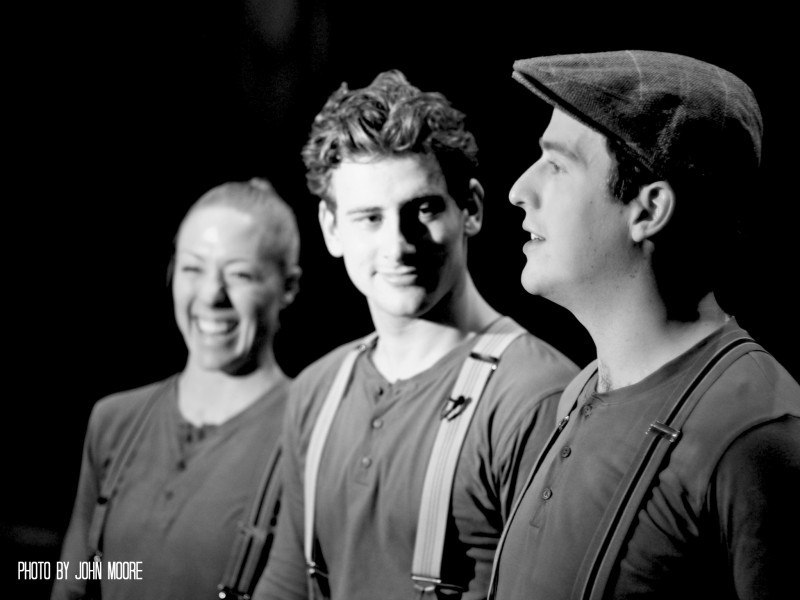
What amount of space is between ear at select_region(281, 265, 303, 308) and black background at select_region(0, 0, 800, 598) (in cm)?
24

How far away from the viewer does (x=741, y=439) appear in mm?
1248

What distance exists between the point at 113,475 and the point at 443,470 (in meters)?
1.15

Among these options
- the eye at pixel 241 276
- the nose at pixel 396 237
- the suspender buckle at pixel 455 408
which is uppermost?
the nose at pixel 396 237

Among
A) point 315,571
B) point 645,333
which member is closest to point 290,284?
point 315,571

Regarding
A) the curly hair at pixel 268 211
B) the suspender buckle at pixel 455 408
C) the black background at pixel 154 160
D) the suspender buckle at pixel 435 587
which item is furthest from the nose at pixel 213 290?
the suspender buckle at pixel 435 587

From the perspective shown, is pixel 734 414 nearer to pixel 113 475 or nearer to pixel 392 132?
pixel 392 132

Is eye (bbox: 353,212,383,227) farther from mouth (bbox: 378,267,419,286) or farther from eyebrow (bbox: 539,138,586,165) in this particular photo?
eyebrow (bbox: 539,138,586,165)

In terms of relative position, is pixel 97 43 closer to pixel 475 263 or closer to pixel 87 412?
pixel 87 412

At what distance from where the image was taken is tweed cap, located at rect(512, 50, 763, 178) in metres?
1.37

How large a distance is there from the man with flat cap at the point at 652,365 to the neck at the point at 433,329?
18.2 inches

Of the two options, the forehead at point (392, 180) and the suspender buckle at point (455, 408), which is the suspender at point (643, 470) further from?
the forehead at point (392, 180)

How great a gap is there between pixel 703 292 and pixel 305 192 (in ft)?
5.32

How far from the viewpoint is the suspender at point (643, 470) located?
1287 mm

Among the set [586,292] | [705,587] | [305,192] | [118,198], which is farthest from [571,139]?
[118,198]
